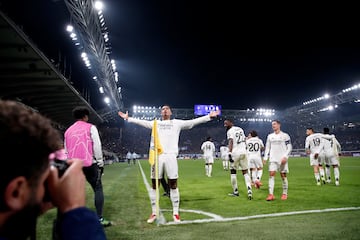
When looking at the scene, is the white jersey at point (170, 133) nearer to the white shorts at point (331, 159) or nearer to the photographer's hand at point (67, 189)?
the photographer's hand at point (67, 189)

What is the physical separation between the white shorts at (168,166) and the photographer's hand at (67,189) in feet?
17.9

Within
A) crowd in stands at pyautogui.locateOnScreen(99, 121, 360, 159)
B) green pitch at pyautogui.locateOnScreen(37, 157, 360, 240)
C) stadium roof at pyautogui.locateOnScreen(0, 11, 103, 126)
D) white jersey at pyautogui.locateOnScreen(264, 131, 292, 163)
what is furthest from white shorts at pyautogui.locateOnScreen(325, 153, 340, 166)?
crowd in stands at pyautogui.locateOnScreen(99, 121, 360, 159)

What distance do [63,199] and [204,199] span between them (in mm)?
8657

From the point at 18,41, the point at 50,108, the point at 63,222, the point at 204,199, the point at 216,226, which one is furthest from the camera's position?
the point at 50,108

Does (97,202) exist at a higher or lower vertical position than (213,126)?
lower

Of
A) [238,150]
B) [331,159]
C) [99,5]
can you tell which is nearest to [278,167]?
[238,150]

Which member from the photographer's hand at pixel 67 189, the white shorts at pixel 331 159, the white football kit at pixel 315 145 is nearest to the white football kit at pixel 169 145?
the photographer's hand at pixel 67 189

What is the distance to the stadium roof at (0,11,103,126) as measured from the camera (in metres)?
13.1

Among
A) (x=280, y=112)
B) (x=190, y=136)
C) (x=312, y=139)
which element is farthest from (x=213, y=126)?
(x=312, y=139)

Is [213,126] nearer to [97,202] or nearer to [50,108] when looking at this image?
[50,108]

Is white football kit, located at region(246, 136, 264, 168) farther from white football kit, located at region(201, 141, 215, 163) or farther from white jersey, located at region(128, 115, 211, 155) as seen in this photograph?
white jersey, located at region(128, 115, 211, 155)

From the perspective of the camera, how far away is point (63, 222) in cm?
114

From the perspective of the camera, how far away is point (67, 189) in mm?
1153

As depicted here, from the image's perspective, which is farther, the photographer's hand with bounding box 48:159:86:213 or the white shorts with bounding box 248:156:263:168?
the white shorts with bounding box 248:156:263:168
